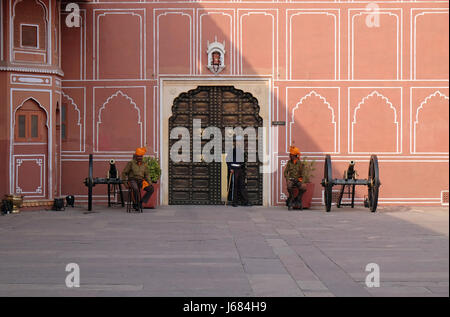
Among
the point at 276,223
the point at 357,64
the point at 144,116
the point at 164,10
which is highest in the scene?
the point at 164,10

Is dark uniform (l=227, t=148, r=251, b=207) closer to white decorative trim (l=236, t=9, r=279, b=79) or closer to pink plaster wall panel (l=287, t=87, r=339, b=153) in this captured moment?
pink plaster wall panel (l=287, t=87, r=339, b=153)

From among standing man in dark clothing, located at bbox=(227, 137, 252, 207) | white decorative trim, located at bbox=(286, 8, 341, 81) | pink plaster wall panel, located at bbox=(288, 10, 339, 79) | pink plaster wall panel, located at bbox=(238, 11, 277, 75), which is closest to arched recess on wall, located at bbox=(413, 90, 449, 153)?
white decorative trim, located at bbox=(286, 8, 341, 81)

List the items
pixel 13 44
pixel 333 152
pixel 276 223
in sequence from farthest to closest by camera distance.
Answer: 1. pixel 333 152
2. pixel 13 44
3. pixel 276 223

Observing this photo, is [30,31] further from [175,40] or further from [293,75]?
[293,75]

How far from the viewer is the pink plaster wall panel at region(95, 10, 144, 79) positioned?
15.1 meters

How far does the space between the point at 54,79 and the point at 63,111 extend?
1159mm

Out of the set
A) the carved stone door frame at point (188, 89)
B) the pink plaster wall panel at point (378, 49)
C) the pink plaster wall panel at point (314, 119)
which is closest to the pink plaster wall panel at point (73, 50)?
the carved stone door frame at point (188, 89)

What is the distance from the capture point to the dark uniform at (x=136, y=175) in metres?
13.6

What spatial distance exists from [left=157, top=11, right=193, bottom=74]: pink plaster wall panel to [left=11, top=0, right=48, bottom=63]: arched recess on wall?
100 inches

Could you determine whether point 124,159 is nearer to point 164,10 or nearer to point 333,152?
point 164,10

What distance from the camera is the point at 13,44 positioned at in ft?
45.1

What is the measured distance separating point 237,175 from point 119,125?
293 cm

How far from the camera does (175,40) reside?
15117mm

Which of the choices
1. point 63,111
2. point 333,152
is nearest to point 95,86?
point 63,111
